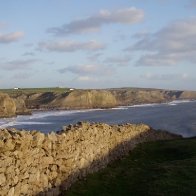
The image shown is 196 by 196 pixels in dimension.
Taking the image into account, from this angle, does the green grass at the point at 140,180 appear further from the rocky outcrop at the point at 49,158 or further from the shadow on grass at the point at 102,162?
the rocky outcrop at the point at 49,158

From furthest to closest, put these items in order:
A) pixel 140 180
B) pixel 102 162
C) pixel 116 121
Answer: pixel 116 121, pixel 102 162, pixel 140 180

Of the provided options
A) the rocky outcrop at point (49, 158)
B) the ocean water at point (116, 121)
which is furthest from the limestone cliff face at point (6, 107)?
the rocky outcrop at point (49, 158)

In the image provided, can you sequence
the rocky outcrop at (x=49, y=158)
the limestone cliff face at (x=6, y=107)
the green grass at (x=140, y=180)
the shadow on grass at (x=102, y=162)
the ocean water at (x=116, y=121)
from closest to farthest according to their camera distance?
the rocky outcrop at (x=49, y=158), the shadow on grass at (x=102, y=162), the green grass at (x=140, y=180), the ocean water at (x=116, y=121), the limestone cliff face at (x=6, y=107)

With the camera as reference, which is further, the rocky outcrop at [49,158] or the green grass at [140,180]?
the green grass at [140,180]

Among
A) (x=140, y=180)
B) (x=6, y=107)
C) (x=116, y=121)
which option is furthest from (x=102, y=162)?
(x=6, y=107)

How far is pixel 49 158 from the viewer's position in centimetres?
1641

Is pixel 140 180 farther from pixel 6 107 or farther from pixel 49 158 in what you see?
pixel 6 107

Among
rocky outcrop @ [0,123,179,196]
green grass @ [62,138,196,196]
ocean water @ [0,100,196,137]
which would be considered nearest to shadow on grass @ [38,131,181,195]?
rocky outcrop @ [0,123,179,196]

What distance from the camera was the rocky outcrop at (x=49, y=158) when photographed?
1373 cm

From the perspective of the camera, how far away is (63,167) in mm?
17578

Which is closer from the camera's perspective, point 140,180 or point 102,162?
point 140,180

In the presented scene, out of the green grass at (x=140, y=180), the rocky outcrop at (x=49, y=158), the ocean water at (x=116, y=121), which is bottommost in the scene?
the ocean water at (x=116, y=121)

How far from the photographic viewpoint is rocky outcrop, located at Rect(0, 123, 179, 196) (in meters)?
13.7

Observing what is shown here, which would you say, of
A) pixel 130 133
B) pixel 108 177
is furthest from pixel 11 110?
pixel 108 177
